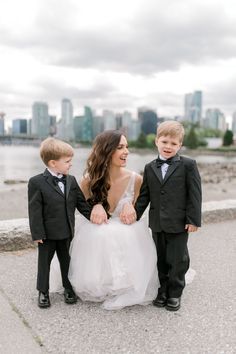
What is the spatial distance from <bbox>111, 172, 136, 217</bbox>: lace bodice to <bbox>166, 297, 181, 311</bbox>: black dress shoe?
898mm

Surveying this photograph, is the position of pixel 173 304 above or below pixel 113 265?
below

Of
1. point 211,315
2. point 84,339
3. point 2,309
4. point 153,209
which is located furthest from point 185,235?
point 2,309

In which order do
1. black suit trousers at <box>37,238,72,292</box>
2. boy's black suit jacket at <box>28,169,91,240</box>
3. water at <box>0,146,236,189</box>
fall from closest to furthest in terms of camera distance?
boy's black suit jacket at <box>28,169,91,240</box> → black suit trousers at <box>37,238,72,292</box> → water at <box>0,146,236,189</box>

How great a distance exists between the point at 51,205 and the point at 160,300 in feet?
4.20

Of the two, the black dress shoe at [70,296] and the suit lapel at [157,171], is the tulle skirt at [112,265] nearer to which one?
the black dress shoe at [70,296]

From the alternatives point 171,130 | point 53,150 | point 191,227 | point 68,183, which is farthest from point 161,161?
point 53,150

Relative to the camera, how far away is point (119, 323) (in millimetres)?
2885

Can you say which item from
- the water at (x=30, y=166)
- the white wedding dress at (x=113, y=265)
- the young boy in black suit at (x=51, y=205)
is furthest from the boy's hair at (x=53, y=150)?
the water at (x=30, y=166)

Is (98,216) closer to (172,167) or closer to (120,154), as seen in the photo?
(120,154)

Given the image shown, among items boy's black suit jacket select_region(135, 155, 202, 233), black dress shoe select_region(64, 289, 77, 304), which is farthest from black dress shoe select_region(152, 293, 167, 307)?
black dress shoe select_region(64, 289, 77, 304)

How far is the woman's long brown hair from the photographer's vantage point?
3297 mm

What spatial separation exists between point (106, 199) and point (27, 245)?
171cm

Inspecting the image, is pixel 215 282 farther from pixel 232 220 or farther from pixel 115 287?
pixel 232 220

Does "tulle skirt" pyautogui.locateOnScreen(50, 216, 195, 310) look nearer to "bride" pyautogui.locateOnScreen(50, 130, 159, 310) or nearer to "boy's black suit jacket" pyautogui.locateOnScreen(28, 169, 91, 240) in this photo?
"bride" pyautogui.locateOnScreen(50, 130, 159, 310)
